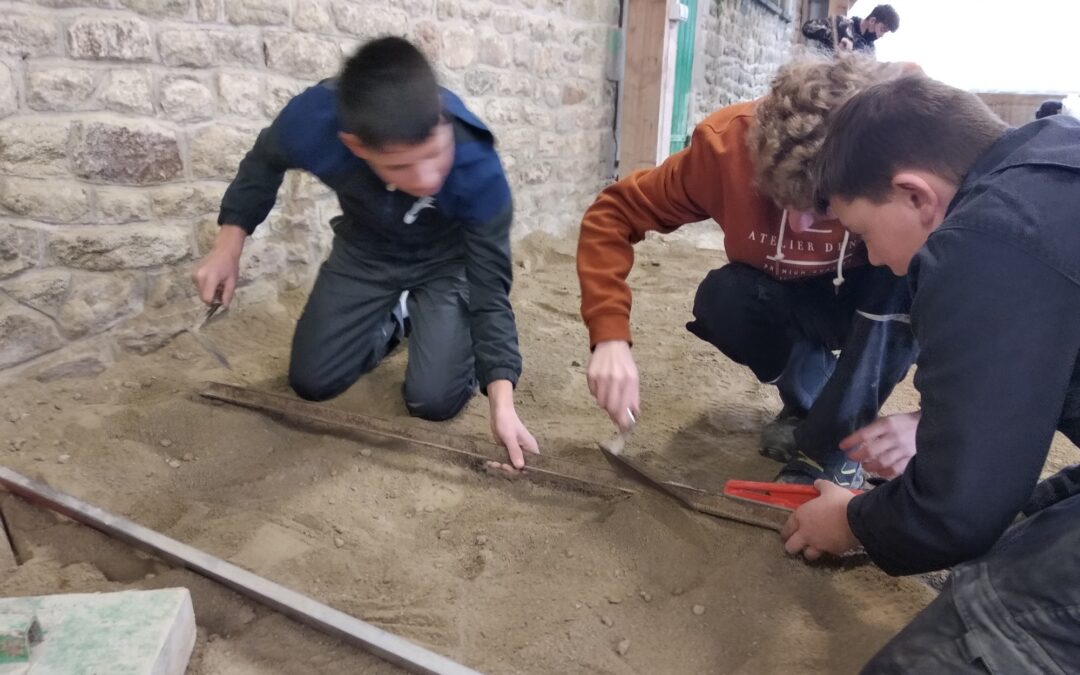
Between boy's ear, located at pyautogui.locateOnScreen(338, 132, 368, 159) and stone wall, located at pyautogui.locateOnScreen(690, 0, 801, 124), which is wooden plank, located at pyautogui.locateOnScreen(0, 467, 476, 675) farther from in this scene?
stone wall, located at pyautogui.locateOnScreen(690, 0, 801, 124)

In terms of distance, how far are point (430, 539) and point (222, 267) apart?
0.93 meters

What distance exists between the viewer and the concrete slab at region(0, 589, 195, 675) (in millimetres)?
1075

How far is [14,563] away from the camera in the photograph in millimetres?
1432

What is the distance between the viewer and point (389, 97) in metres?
1.58

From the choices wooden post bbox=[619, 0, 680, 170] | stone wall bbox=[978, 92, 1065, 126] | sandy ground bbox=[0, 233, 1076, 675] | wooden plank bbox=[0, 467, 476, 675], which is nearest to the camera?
wooden plank bbox=[0, 467, 476, 675]

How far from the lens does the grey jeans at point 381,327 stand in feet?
7.00

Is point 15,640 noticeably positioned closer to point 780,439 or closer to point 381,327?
point 381,327

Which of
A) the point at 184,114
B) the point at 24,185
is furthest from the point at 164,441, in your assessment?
the point at 184,114

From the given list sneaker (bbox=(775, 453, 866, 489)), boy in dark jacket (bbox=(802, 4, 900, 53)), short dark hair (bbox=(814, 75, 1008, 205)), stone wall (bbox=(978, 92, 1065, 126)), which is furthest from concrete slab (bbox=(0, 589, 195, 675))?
stone wall (bbox=(978, 92, 1065, 126))

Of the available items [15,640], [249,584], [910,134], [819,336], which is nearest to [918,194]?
[910,134]

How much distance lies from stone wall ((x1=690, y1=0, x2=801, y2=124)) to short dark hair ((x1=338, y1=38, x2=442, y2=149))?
3959 millimetres

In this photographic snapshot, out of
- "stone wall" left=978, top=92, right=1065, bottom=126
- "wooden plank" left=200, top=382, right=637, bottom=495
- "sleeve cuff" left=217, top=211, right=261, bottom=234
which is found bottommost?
"stone wall" left=978, top=92, right=1065, bottom=126

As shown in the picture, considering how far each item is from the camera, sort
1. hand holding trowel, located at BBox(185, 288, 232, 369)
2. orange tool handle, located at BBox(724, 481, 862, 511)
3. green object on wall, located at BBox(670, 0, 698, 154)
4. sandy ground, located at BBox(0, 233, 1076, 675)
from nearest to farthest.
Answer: sandy ground, located at BBox(0, 233, 1076, 675) < orange tool handle, located at BBox(724, 481, 862, 511) < hand holding trowel, located at BBox(185, 288, 232, 369) < green object on wall, located at BBox(670, 0, 698, 154)

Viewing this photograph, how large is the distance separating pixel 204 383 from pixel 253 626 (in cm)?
105
